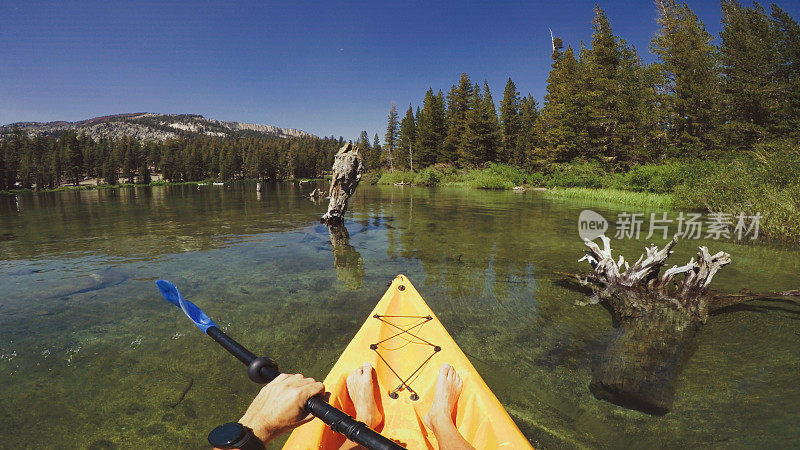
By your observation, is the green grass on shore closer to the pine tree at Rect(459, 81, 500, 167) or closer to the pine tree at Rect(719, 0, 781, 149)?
the pine tree at Rect(719, 0, 781, 149)

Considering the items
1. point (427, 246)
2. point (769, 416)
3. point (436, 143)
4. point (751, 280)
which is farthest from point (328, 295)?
point (436, 143)

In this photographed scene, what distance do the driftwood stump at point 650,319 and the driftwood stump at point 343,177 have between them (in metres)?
9.66

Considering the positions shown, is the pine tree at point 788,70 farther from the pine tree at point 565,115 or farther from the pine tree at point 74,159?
the pine tree at point 74,159

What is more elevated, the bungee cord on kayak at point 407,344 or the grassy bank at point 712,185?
the grassy bank at point 712,185

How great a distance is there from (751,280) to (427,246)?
27.3 feet

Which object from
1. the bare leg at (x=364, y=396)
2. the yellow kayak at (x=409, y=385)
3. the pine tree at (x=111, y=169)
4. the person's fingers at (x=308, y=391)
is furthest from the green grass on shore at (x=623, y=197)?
the pine tree at (x=111, y=169)

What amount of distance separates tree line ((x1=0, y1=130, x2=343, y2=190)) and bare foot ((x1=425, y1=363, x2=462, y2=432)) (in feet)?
285

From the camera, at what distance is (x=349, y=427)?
1.88 meters

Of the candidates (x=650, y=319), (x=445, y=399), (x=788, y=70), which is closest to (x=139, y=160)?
(x=445, y=399)

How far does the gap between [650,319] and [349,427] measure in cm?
600

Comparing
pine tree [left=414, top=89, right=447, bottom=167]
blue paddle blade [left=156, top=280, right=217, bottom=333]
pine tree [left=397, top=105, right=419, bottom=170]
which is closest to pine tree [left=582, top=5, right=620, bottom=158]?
pine tree [left=414, top=89, right=447, bottom=167]

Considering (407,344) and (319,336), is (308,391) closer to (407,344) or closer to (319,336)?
(407,344)

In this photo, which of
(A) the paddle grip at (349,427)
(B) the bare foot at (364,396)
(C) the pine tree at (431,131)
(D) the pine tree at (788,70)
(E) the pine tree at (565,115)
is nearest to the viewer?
(A) the paddle grip at (349,427)

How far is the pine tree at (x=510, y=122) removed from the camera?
2096 inches
